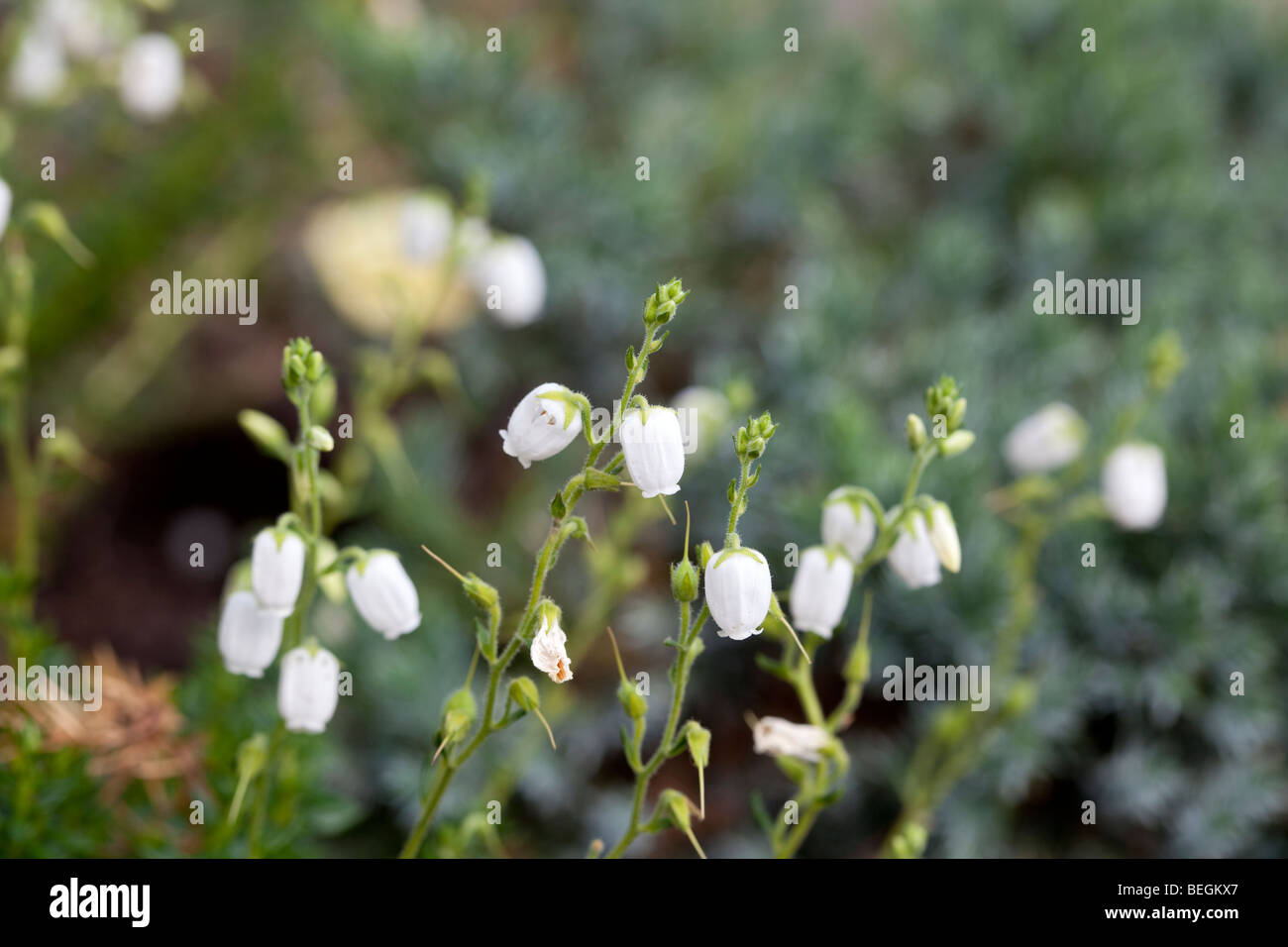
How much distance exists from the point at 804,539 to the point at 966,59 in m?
1.53

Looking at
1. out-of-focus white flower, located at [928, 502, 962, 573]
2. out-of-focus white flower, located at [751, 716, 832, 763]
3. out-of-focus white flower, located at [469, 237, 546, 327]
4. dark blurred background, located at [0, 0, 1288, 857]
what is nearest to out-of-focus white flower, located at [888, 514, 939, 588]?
out-of-focus white flower, located at [928, 502, 962, 573]

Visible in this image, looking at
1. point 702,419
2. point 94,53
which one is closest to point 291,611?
point 702,419

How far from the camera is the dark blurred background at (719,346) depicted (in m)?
1.59

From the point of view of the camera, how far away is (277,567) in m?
0.81

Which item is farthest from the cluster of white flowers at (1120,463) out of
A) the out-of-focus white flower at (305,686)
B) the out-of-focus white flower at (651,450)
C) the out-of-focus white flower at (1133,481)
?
the out-of-focus white flower at (305,686)

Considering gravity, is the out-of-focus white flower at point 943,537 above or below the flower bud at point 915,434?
below

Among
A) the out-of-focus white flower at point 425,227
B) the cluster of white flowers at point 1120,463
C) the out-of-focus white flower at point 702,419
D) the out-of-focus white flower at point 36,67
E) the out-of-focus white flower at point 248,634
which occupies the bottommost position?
the out-of-focus white flower at point 248,634

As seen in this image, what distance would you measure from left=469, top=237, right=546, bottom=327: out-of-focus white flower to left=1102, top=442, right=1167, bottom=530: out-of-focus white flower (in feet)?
2.71

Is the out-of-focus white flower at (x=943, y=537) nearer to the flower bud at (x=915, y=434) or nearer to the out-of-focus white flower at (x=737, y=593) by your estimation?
the flower bud at (x=915, y=434)

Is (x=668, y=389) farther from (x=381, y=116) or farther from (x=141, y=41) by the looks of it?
(x=141, y=41)

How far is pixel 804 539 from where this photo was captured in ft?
5.27

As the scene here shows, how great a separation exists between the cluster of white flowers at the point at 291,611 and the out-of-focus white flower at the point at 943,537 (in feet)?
1.40

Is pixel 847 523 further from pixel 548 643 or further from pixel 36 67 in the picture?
pixel 36 67
